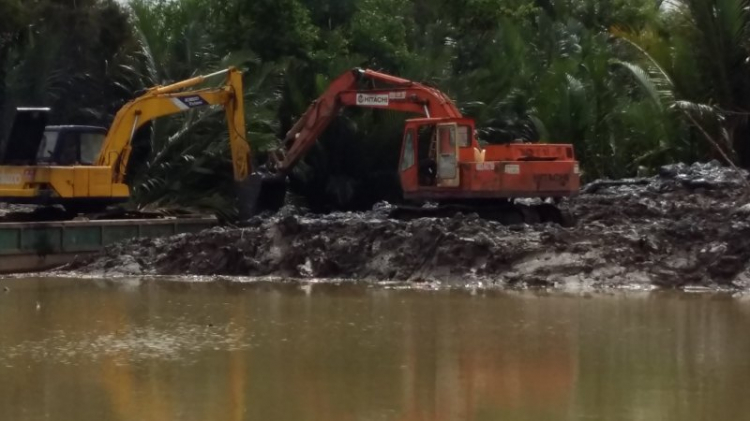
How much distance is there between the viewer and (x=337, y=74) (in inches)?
1364

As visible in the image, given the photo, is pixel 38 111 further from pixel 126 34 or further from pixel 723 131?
pixel 723 131

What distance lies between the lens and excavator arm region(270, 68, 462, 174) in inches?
A: 1049

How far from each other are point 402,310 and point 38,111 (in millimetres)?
10302

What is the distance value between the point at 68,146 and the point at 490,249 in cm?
939

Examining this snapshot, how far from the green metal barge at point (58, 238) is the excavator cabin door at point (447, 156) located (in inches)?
234

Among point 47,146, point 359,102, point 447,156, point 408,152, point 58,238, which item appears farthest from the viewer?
point 359,102

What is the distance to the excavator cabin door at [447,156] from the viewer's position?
82.1 ft

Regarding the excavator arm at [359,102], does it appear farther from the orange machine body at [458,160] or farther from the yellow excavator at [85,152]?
the yellow excavator at [85,152]

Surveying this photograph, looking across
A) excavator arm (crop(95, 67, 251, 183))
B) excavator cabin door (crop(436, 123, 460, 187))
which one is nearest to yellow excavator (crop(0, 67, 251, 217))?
Answer: excavator arm (crop(95, 67, 251, 183))

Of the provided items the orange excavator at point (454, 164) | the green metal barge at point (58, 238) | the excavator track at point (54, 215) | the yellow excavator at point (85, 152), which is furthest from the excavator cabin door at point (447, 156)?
the excavator track at point (54, 215)

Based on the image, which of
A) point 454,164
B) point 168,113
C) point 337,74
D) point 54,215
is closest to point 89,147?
point 54,215

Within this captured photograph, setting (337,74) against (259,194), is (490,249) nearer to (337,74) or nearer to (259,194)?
(259,194)

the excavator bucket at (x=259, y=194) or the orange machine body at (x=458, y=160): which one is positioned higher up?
the orange machine body at (x=458, y=160)

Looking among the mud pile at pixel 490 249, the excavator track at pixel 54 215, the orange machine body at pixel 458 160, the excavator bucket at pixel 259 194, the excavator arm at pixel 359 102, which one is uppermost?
the excavator arm at pixel 359 102
